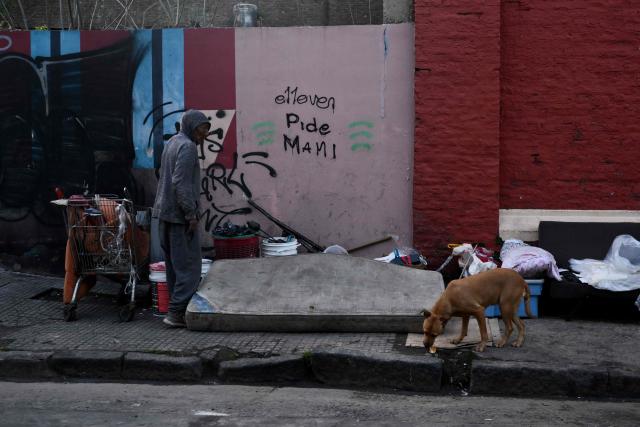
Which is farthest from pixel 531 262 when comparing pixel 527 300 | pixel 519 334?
pixel 519 334

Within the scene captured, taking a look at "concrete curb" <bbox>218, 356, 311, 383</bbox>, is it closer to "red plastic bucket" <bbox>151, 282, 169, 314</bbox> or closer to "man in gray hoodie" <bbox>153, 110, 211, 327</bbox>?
"man in gray hoodie" <bbox>153, 110, 211, 327</bbox>

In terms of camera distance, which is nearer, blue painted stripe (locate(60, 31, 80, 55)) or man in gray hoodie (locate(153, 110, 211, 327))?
man in gray hoodie (locate(153, 110, 211, 327))

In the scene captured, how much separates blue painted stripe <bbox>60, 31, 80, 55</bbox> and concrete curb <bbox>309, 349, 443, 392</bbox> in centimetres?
504

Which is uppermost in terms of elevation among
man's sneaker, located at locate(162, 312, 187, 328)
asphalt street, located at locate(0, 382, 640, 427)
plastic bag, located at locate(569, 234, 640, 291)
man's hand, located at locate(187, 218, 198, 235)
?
man's hand, located at locate(187, 218, 198, 235)

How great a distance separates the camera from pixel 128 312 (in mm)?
7809

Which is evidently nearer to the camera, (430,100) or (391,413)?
(391,413)

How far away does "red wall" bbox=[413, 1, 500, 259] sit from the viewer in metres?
8.52

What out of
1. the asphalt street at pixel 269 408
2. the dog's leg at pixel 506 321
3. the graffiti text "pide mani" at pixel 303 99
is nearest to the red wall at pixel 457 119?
the graffiti text "pide mani" at pixel 303 99

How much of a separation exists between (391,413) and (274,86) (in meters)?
4.63

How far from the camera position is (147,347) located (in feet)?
22.3

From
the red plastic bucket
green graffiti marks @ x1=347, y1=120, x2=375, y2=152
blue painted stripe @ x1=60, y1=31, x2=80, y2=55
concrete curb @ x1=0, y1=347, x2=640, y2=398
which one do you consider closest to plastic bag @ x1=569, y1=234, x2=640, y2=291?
concrete curb @ x1=0, y1=347, x2=640, y2=398

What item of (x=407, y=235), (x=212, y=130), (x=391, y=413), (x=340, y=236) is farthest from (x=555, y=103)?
(x=391, y=413)

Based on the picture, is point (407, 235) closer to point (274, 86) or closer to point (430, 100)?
point (430, 100)

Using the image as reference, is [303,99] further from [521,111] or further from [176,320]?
[176,320]
